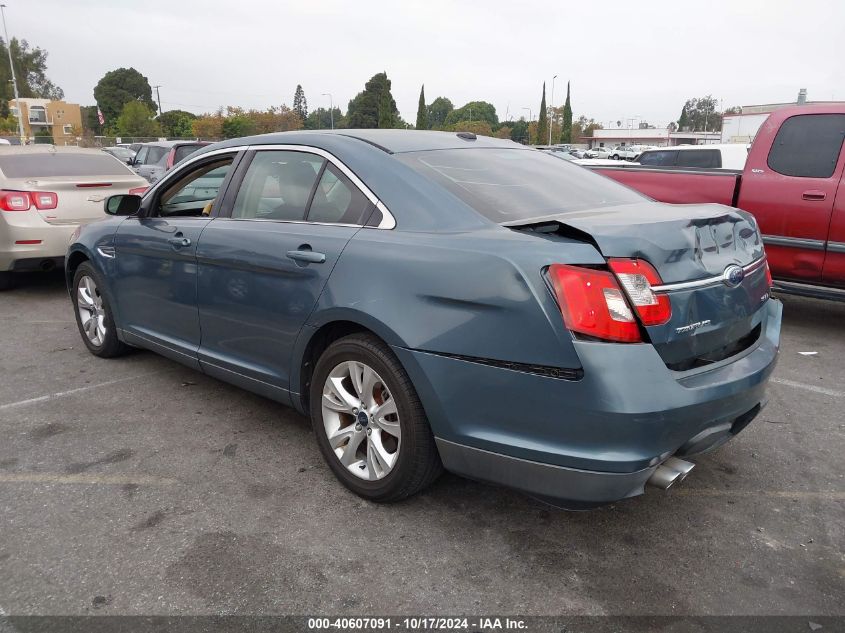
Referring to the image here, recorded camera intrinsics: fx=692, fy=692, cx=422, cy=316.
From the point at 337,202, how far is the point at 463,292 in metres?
1.00

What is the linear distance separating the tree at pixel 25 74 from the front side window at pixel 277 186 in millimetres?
103766

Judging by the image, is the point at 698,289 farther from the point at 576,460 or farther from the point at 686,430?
the point at 576,460

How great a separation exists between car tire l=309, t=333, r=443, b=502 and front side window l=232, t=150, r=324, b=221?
2.79 ft

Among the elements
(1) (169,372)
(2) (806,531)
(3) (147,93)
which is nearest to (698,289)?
(2) (806,531)

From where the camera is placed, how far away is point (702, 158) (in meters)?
10.7

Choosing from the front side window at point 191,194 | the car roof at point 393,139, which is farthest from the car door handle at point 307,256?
the front side window at point 191,194

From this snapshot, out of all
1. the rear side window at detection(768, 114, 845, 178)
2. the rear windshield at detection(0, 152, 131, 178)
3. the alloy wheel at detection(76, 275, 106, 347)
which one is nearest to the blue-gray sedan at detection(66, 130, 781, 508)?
the alloy wheel at detection(76, 275, 106, 347)

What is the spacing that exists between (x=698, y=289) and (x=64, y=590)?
2.60 m

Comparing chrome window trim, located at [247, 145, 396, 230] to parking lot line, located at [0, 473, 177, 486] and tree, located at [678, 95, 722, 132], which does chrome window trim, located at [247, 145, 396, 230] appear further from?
tree, located at [678, 95, 722, 132]

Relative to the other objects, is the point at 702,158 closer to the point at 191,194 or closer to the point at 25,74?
the point at 191,194

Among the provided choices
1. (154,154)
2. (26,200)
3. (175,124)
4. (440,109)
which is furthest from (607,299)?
(440,109)

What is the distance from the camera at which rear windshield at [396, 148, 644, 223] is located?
9.98 feet

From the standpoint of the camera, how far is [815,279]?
5.92m

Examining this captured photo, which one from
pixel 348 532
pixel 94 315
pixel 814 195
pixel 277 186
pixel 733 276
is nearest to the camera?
pixel 733 276
